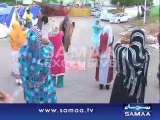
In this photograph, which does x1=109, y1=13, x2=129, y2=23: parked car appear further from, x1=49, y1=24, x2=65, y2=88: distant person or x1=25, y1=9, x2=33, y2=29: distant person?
x1=25, y1=9, x2=33, y2=29: distant person

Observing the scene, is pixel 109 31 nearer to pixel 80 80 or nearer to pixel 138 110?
pixel 80 80

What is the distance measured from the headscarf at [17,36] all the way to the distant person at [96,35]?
1.21ft

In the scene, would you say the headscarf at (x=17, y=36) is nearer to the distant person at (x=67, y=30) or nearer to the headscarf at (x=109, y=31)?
the distant person at (x=67, y=30)

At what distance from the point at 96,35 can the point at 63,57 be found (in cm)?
21

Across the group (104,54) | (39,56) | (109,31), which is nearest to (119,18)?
(109,31)

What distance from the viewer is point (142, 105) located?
8.04 feet

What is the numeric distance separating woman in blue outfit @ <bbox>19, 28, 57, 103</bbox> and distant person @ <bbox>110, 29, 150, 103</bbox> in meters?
0.35

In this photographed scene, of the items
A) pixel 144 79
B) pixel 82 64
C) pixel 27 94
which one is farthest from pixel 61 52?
pixel 144 79

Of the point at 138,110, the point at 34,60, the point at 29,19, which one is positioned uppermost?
the point at 29,19

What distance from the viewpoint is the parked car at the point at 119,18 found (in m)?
2.52

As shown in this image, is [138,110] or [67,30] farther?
[67,30]

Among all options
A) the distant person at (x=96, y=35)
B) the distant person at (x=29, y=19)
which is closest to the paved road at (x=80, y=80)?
the distant person at (x=96, y=35)

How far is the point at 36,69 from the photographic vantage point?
8.57ft

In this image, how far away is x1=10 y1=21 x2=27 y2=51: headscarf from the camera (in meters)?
2.48
